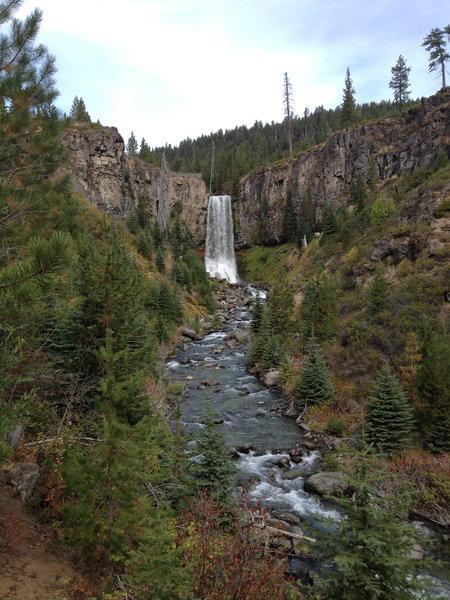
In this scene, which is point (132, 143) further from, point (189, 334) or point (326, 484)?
point (326, 484)

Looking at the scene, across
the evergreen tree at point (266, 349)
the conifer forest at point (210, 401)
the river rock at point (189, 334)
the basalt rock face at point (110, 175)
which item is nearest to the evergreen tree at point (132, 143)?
the basalt rock face at point (110, 175)

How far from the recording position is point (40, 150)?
7.64m

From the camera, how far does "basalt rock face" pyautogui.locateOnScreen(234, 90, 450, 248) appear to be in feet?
162

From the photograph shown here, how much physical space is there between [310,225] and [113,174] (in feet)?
109

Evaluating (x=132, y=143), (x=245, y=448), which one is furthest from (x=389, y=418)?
(x=132, y=143)

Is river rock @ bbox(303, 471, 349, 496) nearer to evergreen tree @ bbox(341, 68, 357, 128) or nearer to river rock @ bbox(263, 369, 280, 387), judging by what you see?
river rock @ bbox(263, 369, 280, 387)

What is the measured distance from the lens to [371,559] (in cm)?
461

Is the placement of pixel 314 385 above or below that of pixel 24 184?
below

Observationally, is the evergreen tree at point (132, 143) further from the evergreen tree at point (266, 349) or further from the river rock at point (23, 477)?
the river rock at point (23, 477)

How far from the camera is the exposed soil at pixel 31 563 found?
551cm

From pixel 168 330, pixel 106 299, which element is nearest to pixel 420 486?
pixel 106 299

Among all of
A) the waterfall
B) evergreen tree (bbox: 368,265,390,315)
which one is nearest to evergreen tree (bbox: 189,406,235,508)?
evergreen tree (bbox: 368,265,390,315)

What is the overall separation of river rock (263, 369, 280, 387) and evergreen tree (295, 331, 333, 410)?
417 cm

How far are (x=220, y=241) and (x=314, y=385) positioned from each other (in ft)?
184
